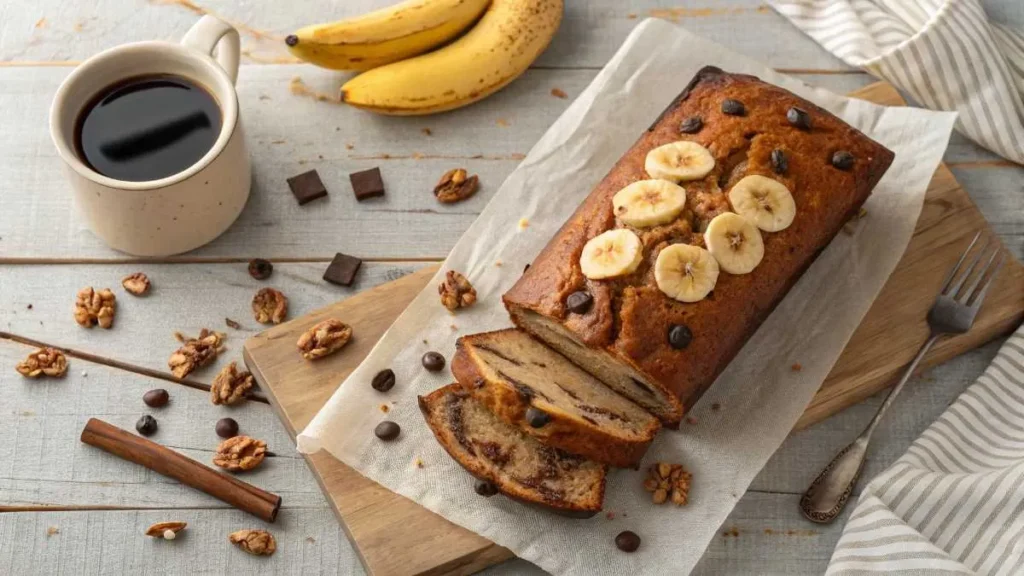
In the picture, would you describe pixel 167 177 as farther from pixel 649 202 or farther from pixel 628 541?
pixel 628 541

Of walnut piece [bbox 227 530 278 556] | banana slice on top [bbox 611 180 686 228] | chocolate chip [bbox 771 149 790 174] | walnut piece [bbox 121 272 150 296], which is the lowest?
walnut piece [bbox 227 530 278 556]

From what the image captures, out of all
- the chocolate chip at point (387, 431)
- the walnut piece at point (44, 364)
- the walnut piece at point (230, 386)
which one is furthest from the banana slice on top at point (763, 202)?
the walnut piece at point (44, 364)

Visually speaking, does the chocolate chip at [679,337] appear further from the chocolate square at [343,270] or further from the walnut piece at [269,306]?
the walnut piece at [269,306]

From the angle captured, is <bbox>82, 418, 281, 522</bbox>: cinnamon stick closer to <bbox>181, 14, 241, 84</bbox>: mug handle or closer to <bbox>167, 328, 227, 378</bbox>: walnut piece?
<bbox>167, 328, 227, 378</bbox>: walnut piece

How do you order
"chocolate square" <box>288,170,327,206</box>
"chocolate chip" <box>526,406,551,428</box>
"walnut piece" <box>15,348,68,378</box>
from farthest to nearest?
"chocolate square" <box>288,170,327,206</box>
"walnut piece" <box>15,348,68,378</box>
"chocolate chip" <box>526,406,551,428</box>

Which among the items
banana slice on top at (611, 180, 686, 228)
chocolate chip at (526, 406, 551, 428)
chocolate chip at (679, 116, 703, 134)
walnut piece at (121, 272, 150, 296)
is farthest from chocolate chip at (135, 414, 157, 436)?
chocolate chip at (679, 116, 703, 134)
